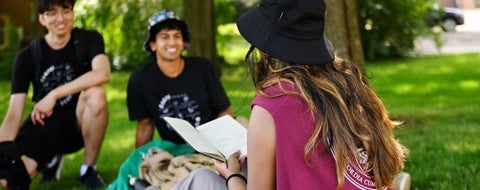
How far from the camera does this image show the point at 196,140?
315cm

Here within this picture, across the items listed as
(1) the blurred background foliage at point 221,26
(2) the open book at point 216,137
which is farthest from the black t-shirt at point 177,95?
(1) the blurred background foliage at point 221,26

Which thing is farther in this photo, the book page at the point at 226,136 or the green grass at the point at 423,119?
the green grass at the point at 423,119

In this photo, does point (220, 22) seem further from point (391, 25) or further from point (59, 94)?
point (59, 94)

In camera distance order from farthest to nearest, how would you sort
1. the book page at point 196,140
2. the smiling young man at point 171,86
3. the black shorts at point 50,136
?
1. the black shorts at point 50,136
2. the smiling young man at point 171,86
3. the book page at point 196,140

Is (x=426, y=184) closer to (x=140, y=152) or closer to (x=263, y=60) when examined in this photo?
(x=140, y=152)

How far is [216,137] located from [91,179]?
2.11 metres

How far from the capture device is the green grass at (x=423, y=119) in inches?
197

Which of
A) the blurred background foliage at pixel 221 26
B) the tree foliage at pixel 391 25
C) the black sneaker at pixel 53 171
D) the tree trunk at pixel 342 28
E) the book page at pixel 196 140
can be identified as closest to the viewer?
the book page at pixel 196 140

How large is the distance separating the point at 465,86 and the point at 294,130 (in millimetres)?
8589

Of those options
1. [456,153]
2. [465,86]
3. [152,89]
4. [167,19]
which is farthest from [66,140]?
[465,86]

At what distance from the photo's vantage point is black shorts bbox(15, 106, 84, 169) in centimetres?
499

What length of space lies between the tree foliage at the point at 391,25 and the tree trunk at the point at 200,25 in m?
6.06

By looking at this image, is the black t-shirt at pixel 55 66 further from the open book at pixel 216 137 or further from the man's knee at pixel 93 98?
the open book at pixel 216 137

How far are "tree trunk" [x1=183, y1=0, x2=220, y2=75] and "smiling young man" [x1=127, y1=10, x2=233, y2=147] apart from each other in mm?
5807
